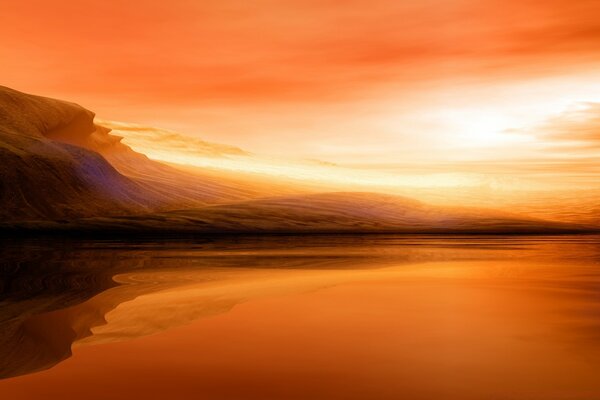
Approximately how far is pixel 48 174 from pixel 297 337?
34756 millimetres

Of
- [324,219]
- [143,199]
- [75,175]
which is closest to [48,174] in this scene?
[75,175]

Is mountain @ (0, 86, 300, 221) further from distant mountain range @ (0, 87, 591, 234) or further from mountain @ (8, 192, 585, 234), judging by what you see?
mountain @ (8, 192, 585, 234)

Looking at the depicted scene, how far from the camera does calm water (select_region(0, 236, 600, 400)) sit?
3422mm

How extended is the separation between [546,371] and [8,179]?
34682 millimetres

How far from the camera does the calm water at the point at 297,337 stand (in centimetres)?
342

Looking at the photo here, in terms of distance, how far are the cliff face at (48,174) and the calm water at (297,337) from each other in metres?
27.2

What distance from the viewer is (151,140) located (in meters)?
69.5

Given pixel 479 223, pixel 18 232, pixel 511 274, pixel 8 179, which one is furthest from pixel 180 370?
pixel 479 223

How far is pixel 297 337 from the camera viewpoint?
15.8ft

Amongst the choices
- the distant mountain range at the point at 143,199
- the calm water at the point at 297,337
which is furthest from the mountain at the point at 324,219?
the calm water at the point at 297,337

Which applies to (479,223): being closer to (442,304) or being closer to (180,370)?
(442,304)

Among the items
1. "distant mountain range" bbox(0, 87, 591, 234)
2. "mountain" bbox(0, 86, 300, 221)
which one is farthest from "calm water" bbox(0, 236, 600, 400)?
"mountain" bbox(0, 86, 300, 221)

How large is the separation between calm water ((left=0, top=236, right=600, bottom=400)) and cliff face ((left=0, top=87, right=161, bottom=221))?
27.2 metres

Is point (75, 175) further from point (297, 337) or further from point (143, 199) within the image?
point (297, 337)
